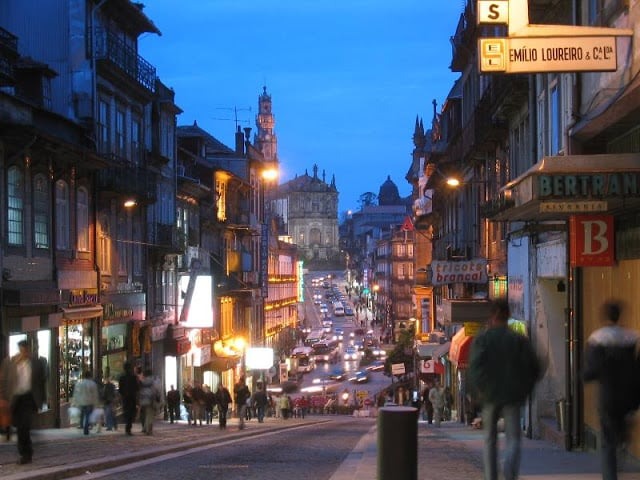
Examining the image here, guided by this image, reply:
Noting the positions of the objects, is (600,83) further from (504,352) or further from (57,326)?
(57,326)

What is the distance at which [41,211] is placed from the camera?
91.8 ft

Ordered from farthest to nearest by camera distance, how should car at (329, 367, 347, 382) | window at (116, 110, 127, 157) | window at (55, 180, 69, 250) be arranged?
car at (329, 367, 347, 382) → window at (116, 110, 127, 157) → window at (55, 180, 69, 250)

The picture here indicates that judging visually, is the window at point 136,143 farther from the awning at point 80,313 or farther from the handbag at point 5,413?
the handbag at point 5,413

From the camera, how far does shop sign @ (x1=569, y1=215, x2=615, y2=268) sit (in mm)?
14961

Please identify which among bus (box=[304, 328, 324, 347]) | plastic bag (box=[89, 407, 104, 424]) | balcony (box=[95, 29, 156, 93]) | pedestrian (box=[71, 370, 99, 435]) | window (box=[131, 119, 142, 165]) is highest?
balcony (box=[95, 29, 156, 93])

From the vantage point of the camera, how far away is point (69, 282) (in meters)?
29.8

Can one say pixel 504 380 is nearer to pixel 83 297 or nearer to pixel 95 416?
pixel 95 416

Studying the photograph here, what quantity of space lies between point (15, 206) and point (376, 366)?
2775 inches

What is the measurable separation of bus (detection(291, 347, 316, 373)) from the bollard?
80.9m

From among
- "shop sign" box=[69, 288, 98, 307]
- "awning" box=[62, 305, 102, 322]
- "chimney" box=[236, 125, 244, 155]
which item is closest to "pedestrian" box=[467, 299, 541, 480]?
"awning" box=[62, 305, 102, 322]

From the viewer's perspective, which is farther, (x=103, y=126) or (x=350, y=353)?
(x=350, y=353)

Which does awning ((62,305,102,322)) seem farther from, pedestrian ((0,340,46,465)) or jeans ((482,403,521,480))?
jeans ((482,403,521,480))

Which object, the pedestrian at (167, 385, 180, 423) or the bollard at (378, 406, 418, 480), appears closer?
the bollard at (378, 406, 418, 480)

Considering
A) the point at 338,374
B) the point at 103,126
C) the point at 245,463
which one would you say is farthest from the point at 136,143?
the point at 338,374
